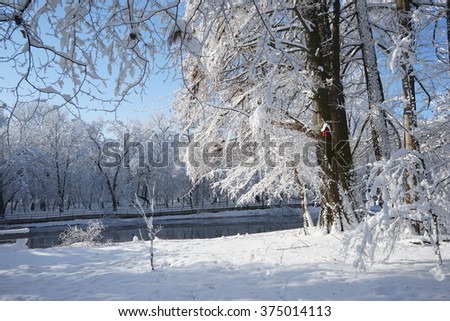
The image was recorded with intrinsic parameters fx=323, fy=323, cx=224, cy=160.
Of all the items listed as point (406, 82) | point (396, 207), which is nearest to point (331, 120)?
point (406, 82)

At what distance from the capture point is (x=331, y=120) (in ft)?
23.9

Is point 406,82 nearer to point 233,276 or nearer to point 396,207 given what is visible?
point 396,207

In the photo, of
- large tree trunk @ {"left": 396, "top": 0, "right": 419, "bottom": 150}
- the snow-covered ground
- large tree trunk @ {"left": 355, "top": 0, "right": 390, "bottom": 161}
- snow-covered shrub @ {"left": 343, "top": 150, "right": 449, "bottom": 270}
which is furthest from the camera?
large tree trunk @ {"left": 355, "top": 0, "right": 390, "bottom": 161}

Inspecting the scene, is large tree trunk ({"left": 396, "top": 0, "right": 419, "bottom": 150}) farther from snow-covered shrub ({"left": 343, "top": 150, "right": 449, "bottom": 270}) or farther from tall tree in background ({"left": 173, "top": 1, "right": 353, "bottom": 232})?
snow-covered shrub ({"left": 343, "top": 150, "right": 449, "bottom": 270})

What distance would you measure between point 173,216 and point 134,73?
33.6m

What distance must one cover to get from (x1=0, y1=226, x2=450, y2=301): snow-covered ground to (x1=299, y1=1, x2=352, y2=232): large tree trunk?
0.69 meters

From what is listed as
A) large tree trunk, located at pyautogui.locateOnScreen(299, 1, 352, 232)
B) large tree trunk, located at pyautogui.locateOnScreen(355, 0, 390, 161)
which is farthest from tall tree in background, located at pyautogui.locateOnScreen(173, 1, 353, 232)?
large tree trunk, located at pyautogui.locateOnScreen(355, 0, 390, 161)

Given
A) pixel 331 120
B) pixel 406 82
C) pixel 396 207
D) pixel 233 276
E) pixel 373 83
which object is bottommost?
pixel 233 276

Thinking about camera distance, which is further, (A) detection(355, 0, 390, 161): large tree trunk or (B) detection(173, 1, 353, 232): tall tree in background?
(B) detection(173, 1, 353, 232): tall tree in background

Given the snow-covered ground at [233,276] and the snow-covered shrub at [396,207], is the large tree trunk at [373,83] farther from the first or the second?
the snow-covered shrub at [396,207]

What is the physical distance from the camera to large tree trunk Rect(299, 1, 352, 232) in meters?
7.02

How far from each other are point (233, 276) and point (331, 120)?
423 centimetres

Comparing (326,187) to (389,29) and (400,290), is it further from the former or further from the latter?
(389,29)

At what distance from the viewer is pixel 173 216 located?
3584cm
